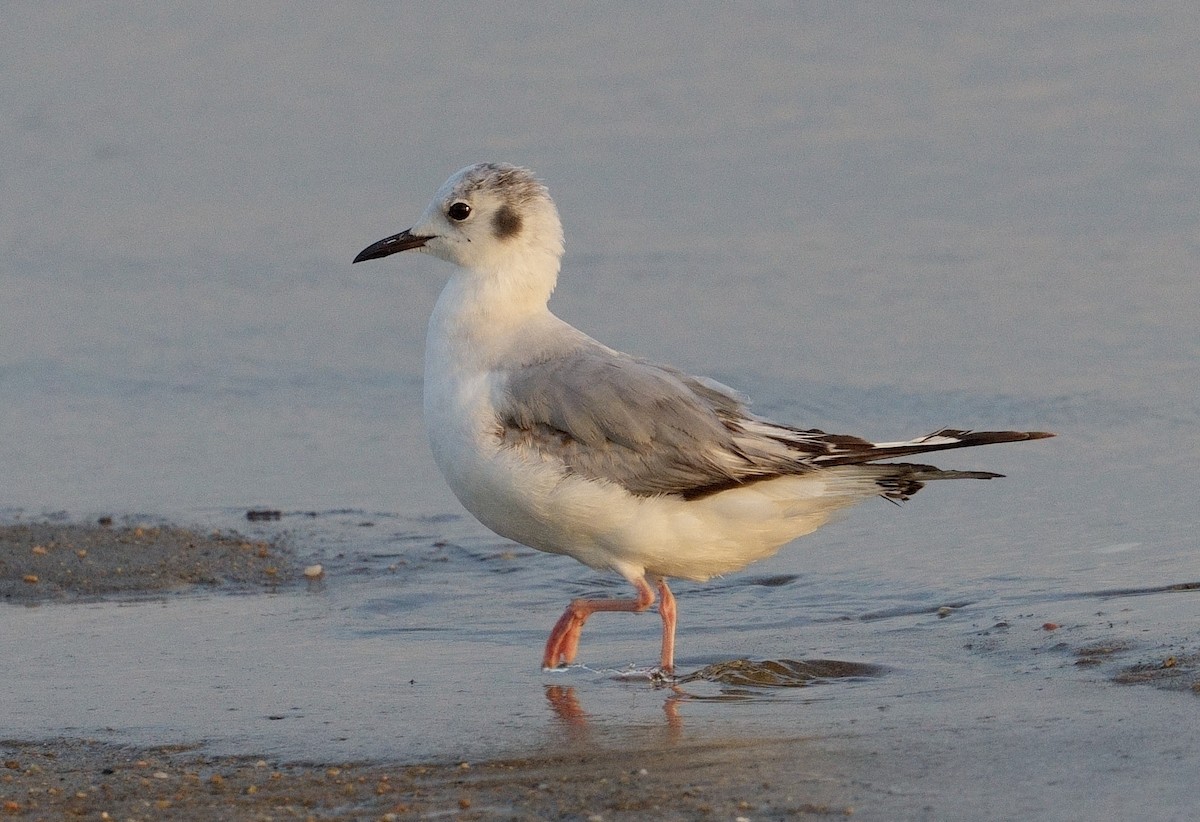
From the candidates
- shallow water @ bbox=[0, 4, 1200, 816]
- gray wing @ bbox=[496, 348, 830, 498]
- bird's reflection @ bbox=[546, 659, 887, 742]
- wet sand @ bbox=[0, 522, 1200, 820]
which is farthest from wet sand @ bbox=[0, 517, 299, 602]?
bird's reflection @ bbox=[546, 659, 887, 742]

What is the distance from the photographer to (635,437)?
6504 mm

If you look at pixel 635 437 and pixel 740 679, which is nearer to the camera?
pixel 740 679

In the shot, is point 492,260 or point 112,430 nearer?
point 492,260

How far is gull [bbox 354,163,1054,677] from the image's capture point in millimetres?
6492

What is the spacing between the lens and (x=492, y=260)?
7227 mm

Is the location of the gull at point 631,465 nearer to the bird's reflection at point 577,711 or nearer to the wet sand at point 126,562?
the bird's reflection at point 577,711

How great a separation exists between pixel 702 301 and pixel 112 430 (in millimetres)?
3932

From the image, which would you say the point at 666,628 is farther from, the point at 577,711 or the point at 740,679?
the point at 577,711

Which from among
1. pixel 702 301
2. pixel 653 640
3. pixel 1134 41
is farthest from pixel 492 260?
pixel 1134 41

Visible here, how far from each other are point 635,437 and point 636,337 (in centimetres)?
511

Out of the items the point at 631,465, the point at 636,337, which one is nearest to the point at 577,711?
the point at 631,465

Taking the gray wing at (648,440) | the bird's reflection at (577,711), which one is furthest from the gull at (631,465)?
the bird's reflection at (577,711)

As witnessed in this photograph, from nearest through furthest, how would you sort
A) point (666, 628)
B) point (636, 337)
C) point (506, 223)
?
point (666, 628) → point (506, 223) → point (636, 337)

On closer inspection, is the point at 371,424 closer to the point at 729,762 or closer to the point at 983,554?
the point at 983,554
